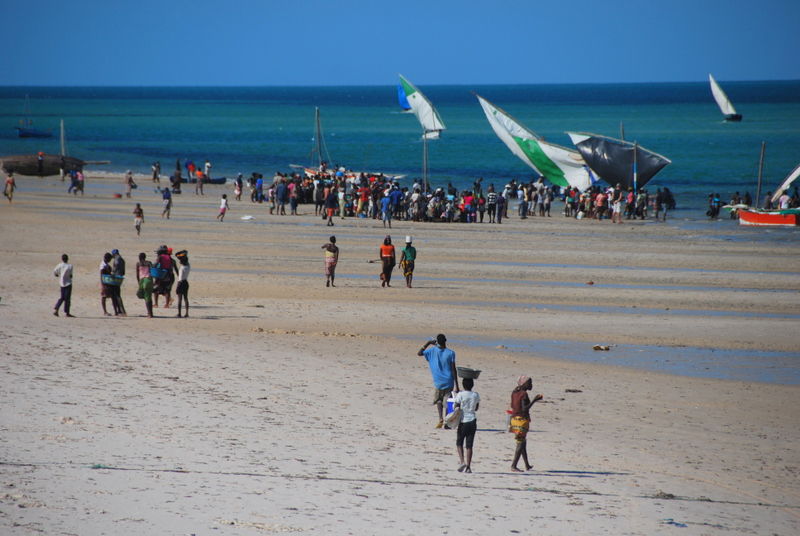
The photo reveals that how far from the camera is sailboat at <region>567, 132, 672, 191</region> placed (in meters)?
43.2

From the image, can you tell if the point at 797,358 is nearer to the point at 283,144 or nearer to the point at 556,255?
the point at 556,255

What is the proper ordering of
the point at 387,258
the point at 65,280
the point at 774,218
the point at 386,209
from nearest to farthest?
the point at 65,280 < the point at 387,258 < the point at 386,209 < the point at 774,218

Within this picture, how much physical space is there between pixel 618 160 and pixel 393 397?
31692 millimetres

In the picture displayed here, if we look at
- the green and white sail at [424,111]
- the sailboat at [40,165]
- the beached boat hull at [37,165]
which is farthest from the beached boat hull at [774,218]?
the beached boat hull at [37,165]

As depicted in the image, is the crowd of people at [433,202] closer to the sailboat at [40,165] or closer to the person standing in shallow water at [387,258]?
the person standing in shallow water at [387,258]

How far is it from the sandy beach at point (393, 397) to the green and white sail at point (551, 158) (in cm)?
1625

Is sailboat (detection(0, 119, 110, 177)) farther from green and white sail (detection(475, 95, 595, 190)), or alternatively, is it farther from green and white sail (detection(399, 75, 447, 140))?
green and white sail (detection(475, 95, 595, 190))

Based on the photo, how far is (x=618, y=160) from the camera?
43.8m

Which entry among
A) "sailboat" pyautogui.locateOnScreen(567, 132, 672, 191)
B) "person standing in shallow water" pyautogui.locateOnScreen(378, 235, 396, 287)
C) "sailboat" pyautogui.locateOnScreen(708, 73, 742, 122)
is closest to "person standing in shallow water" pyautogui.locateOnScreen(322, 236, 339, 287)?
"person standing in shallow water" pyautogui.locateOnScreen(378, 235, 396, 287)

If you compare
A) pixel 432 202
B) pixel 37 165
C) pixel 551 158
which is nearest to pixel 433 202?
pixel 432 202

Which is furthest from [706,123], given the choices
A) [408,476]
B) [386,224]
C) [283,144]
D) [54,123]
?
[408,476]

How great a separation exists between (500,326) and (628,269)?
8.71m

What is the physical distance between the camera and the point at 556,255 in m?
29.7

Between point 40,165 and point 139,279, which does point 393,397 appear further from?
point 40,165
